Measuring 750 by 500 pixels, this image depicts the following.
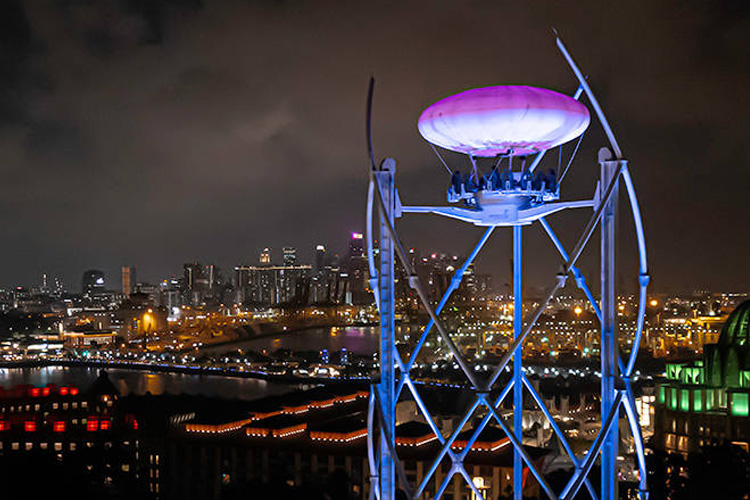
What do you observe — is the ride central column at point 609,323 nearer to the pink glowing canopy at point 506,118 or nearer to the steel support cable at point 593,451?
the steel support cable at point 593,451

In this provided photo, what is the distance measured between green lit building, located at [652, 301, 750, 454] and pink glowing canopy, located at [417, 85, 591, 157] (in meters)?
4.85

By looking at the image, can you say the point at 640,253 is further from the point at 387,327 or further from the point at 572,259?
the point at 387,327

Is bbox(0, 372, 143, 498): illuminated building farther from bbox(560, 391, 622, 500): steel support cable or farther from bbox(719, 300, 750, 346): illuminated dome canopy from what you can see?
bbox(719, 300, 750, 346): illuminated dome canopy

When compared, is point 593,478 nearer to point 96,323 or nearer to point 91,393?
point 91,393

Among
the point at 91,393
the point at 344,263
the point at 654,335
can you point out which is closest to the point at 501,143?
the point at 91,393

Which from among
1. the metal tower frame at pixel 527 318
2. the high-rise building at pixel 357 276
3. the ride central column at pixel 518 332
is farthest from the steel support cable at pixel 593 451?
the high-rise building at pixel 357 276

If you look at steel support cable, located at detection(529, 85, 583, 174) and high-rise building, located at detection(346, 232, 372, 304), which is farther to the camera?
high-rise building, located at detection(346, 232, 372, 304)

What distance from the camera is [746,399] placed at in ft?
20.4

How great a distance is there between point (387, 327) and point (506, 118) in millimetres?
567

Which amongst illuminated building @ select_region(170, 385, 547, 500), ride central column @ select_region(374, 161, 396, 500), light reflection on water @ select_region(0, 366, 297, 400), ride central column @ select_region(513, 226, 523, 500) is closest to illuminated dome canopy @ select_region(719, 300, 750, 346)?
illuminated building @ select_region(170, 385, 547, 500)

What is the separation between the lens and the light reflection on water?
625 inches

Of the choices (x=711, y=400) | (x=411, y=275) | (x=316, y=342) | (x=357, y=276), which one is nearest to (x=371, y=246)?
(x=411, y=275)

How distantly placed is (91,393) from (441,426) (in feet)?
15.2

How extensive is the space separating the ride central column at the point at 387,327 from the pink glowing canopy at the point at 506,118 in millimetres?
172
